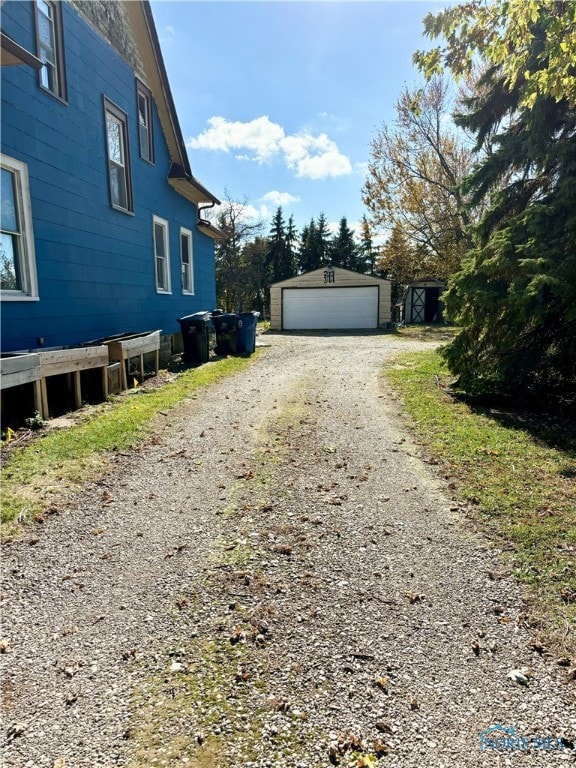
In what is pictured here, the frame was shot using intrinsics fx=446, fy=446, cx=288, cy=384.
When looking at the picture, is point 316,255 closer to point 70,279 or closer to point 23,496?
point 70,279

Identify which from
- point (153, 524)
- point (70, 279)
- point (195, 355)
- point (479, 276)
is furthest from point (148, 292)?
point (153, 524)

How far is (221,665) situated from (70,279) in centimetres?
673

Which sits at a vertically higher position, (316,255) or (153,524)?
(316,255)

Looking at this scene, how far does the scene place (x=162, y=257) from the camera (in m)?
11.1

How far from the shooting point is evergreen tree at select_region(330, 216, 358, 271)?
46469 mm

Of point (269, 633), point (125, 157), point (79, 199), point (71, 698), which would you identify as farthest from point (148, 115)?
point (71, 698)

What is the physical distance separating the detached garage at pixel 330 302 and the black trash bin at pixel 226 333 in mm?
11050

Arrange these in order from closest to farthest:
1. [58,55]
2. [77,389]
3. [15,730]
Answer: [15,730]
[77,389]
[58,55]

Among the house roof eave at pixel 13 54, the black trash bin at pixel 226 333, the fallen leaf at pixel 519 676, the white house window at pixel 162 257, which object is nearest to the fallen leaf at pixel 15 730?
the fallen leaf at pixel 519 676

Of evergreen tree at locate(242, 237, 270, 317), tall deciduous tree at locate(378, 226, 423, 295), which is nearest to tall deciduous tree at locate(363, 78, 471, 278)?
tall deciduous tree at locate(378, 226, 423, 295)

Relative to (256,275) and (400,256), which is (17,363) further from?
(256,275)

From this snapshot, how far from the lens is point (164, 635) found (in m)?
2.29

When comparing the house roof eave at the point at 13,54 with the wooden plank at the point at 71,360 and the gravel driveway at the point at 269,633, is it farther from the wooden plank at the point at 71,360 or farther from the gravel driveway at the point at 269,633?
the gravel driveway at the point at 269,633

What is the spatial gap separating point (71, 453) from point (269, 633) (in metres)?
3.07
